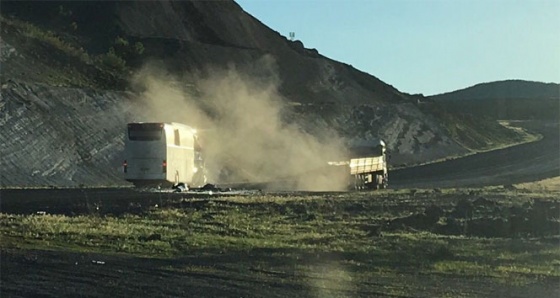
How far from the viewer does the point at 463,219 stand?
1293 inches

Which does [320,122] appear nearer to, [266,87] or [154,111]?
[266,87]

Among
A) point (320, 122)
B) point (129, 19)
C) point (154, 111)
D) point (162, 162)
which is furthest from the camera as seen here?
point (129, 19)

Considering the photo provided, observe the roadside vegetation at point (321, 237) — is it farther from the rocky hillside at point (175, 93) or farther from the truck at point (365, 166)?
the rocky hillside at point (175, 93)

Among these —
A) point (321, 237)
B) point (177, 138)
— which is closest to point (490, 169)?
point (177, 138)

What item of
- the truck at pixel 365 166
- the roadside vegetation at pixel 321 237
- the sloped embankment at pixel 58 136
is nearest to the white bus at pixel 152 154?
the sloped embankment at pixel 58 136

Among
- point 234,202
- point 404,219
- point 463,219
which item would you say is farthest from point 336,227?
point 234,202

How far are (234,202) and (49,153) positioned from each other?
→ 28.0m

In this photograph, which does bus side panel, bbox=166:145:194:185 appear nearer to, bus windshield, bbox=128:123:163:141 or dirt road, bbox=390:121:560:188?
A: bus windshield, bbox=128:123:163:141

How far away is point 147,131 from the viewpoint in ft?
167

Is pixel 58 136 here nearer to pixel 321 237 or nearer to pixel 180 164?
pixel 180 164

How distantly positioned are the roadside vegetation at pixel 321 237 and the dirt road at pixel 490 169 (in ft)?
115

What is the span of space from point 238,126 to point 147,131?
35.2m

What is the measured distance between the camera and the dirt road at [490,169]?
73.8 meters

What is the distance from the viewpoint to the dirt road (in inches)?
2904
